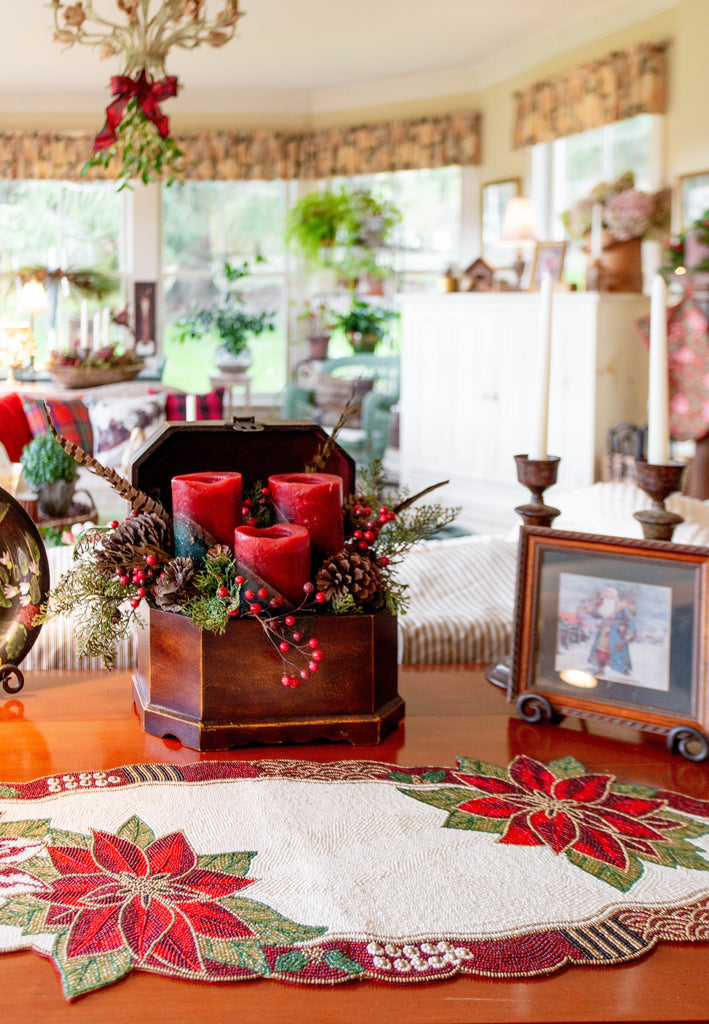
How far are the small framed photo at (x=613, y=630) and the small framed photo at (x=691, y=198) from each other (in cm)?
450

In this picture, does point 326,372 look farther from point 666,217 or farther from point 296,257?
point 666,217

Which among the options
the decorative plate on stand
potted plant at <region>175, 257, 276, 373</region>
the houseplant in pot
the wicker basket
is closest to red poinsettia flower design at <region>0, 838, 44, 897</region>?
the decorative plate on stand

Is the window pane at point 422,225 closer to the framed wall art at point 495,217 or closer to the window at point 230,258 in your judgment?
the framed wall art at point 495,217

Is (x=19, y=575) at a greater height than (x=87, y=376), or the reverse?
(x=87, y=376)

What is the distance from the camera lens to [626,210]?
490cm

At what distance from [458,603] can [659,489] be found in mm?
441

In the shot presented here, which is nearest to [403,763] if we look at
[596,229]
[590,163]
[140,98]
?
[140,98]

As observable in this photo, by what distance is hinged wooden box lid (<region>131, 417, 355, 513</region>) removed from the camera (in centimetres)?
104

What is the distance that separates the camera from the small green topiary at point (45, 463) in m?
3.10

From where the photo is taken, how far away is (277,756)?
0.94 metres

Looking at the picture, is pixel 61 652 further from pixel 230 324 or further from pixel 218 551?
pixel 230 324

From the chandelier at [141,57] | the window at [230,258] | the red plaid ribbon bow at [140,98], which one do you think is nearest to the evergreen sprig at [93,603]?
the chandelier at [141,57]

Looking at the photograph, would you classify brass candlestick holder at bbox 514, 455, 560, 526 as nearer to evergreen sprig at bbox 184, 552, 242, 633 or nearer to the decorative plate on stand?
evergreen sprig at bbox 184, 552, 242, 633

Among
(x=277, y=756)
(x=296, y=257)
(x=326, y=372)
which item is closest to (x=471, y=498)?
(x=326, y=372)
